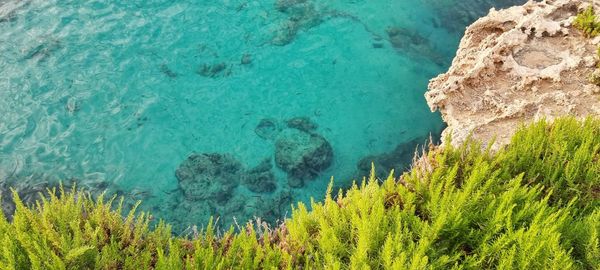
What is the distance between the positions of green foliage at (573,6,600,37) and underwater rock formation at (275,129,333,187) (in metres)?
4.27

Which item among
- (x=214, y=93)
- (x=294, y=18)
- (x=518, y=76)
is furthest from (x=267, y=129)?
(x=518, y=76)

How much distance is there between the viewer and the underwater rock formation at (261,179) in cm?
802

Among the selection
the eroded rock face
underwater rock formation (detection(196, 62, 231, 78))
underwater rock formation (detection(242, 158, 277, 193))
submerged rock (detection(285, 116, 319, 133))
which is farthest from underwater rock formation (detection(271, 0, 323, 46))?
Answer: the eroded rock face

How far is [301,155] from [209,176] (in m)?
Answer: 1.56

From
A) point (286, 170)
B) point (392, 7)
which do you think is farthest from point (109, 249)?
point (392, 7)

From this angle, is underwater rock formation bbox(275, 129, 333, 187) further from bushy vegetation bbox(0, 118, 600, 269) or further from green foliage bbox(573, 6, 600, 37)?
green foliage bbox(573, 6, 600, 37)

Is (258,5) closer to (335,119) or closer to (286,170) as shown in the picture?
(335,119)

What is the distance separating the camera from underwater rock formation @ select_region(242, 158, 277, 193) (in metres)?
8.02

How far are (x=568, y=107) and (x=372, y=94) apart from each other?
3.93m

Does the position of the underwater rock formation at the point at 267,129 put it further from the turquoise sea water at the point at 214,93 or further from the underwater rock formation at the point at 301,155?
the underwater rock formation at the point at 301,155

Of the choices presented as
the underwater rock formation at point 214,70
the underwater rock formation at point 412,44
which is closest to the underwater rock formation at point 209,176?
the underwater rock formation at point 214,70

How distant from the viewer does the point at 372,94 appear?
9.63m

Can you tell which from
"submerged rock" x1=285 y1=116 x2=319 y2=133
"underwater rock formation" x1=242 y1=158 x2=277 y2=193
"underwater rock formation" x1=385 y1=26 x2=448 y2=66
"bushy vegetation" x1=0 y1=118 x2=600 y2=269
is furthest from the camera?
"underwater rock formation" x1=385 y1=26 x2=448 y2=66

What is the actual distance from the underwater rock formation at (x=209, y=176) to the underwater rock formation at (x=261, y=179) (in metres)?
0.17
